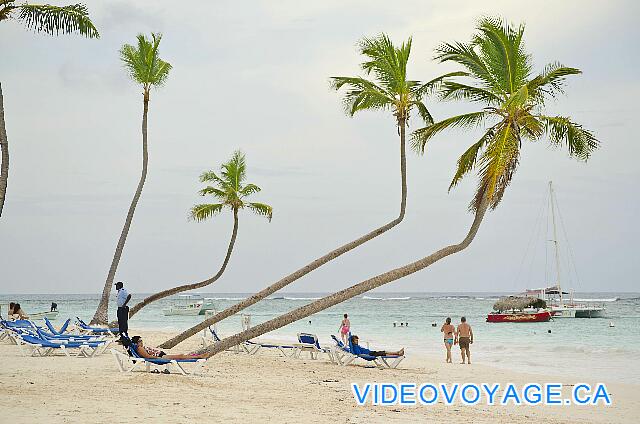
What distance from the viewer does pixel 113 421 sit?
28.1 feet

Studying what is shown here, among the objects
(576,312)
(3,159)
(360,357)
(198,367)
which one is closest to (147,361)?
(198,367)

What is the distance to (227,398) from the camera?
11016 mm

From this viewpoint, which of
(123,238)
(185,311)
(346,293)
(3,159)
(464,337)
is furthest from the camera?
(185,311)

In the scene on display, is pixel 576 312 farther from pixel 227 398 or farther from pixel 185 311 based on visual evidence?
pixel 227 398

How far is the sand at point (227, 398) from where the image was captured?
9320 millimetres

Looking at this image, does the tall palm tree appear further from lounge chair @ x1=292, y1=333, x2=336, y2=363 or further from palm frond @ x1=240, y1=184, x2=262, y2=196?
palm frond @ x1=240, y1=184, x2=262, y2=196

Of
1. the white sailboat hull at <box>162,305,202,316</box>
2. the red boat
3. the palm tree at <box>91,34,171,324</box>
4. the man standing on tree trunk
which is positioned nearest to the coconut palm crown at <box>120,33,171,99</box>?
the palm tree at <box>91,34,171,324</box>

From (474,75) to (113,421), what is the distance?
1047 cm

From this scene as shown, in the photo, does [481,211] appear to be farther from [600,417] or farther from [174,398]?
[174,398]

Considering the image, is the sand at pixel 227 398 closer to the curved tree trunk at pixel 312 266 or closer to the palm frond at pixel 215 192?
the curved tree trunk at pixel 312 266

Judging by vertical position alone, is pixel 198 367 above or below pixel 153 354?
below

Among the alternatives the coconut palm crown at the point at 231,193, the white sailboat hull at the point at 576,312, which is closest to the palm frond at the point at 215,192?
the coconut palm crown at the point at 231,193

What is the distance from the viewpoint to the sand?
9.32 metres

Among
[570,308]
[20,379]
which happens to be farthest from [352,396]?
[570,308]
